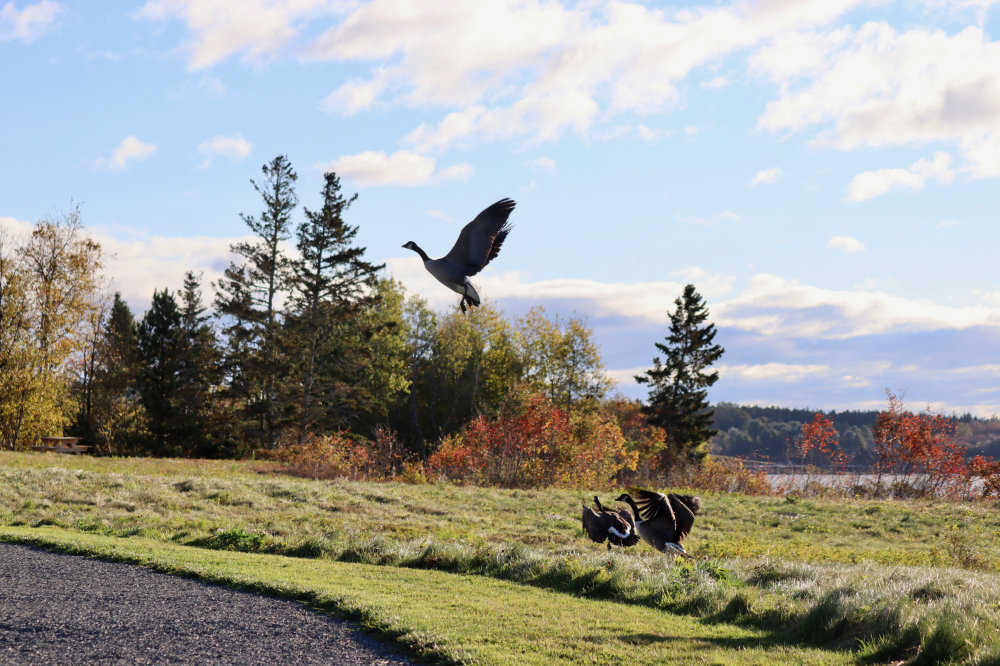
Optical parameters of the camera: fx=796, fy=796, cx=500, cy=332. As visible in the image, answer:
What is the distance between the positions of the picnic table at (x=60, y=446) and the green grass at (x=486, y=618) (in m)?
25.8

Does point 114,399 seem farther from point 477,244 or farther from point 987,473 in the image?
point 477,244

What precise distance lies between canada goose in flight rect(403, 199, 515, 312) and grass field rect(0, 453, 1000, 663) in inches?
131

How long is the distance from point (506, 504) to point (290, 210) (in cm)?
2944

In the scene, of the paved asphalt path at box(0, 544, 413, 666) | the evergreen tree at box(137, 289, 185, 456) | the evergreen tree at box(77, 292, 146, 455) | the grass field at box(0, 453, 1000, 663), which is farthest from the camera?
the evergreen tree at box(77, 292, 146, 455)

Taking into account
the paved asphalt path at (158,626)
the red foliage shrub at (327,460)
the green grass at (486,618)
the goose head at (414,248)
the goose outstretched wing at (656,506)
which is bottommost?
the paved asphalt path at (158,626)

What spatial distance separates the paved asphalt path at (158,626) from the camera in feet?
23.4

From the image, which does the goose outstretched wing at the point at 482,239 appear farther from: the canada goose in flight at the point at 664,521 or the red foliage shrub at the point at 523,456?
the red foliage shrub at the point at 523,456

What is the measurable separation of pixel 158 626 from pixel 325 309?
110ft

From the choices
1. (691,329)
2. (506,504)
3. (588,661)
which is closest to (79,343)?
(506,504)

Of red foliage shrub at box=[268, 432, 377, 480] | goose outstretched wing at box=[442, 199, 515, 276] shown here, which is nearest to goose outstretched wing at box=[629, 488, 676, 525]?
goose outstretched wing at box=[442, 199, 515, 276]

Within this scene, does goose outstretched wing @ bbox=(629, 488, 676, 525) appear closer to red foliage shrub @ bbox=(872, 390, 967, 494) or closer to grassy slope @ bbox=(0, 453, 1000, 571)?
grassy slope @ bbox=(0, 453, 1000, 571)

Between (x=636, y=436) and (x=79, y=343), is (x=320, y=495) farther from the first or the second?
(x=636, y=436)

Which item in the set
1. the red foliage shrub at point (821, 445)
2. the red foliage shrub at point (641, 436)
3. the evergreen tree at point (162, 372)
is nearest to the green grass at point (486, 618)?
the red foliage shrub at point (821, 445)

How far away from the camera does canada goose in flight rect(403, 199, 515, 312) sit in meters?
6.01
